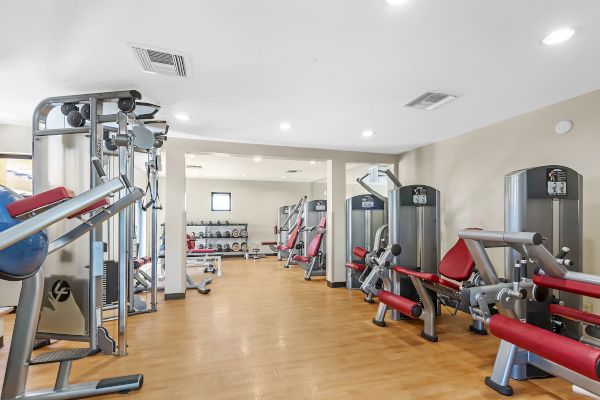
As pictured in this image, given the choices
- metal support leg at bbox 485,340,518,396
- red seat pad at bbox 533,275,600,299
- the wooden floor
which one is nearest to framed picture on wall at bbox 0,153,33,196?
the wooden floor

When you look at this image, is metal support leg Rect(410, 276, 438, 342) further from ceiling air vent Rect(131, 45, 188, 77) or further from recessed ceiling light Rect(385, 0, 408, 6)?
ceiling air vent Rect(131, 45, 188, 77)

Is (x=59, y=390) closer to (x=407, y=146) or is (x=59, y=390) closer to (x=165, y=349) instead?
(x=165, y=349)

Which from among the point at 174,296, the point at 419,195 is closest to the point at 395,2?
the point at 419,195

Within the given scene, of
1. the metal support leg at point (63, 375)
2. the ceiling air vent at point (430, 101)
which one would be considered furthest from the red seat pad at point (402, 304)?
the metal support leg at point (63, 375)

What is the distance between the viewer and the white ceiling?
171 centimetres

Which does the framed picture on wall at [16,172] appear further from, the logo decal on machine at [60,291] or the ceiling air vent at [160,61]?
the ceiling air vent at [160,61]

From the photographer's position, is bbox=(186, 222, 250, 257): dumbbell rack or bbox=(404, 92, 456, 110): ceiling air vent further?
bbox=(186, 222, 250, 257): dumbbell rack

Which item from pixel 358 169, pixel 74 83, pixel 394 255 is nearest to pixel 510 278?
pixel 394 255

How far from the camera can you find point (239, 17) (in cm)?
176

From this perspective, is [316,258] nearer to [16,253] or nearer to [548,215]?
[548,215]

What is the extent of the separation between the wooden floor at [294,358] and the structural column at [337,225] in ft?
3.89

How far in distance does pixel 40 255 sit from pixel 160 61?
1.56 meters

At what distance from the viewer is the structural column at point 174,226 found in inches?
175

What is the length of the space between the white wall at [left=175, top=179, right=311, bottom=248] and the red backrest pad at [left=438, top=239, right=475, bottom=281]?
7271mm
